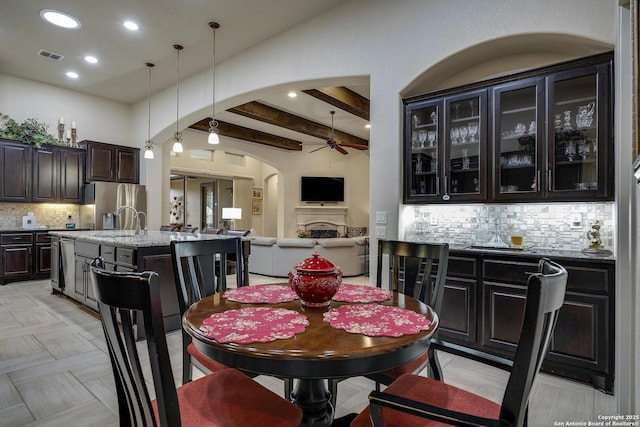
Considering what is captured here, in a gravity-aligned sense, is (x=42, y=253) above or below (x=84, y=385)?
above

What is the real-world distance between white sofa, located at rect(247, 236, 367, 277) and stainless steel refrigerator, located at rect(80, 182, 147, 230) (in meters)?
2.21

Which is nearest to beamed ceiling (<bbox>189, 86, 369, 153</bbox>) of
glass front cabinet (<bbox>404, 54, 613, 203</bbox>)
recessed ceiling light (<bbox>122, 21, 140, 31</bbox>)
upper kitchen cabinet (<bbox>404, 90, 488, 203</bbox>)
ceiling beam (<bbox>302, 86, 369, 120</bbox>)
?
ceiling beam (<bbox>302, 86, 369, 120</bbox>)

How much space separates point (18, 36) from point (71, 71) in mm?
1117

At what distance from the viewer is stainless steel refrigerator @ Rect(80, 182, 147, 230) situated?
639 cm

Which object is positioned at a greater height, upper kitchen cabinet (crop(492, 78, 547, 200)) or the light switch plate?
upper kitchen cabinet (crop(492, 78, 547, 200))

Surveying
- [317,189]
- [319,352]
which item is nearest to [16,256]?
[319,352]

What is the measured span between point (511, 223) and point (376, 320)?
8.09 feet

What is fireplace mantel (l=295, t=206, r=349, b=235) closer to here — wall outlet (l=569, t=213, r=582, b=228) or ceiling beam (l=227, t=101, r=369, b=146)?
ceiling beam (l=227, t=101, r=369, b=146)

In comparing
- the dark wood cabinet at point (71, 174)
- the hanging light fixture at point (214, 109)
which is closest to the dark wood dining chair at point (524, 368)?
the hanging light fixture at point (214, 109)

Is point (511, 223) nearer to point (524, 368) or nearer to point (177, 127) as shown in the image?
point (524, 368)

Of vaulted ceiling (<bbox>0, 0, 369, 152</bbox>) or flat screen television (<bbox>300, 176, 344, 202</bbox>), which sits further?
flat screen television (<bbox>300, 176, 344, 202</bbox>)

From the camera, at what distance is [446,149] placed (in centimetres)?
330

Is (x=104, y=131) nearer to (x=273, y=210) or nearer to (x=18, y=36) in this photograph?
(x=18, y=36)

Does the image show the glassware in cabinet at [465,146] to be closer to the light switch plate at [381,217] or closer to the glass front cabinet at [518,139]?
the glass front cabinet at [518,139]
